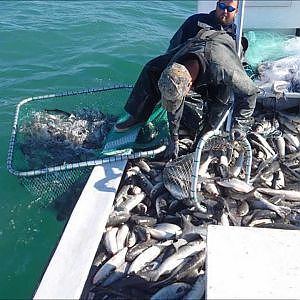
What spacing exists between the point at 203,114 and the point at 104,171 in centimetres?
146

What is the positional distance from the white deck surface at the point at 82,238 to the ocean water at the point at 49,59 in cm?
76

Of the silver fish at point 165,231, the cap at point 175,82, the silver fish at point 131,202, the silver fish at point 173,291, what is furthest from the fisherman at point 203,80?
the silver fish at point 173,291

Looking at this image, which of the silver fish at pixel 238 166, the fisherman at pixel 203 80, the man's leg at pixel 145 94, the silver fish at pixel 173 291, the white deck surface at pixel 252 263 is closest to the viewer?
the white deck surface at pixel 252 263

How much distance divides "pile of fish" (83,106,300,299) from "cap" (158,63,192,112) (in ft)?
2.45

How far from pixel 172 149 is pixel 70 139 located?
1.65 meters

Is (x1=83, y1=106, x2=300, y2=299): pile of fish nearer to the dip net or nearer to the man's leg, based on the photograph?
the dip net

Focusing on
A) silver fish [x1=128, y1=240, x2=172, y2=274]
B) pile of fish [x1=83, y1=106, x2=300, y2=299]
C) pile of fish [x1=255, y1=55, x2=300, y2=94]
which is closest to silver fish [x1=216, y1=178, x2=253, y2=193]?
pile of fish [x1=83, y1=106, x2=300, y2=299]

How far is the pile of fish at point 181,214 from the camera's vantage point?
419 centimetres

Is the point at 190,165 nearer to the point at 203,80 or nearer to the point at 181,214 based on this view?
the point at 181,214

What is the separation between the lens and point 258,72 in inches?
286

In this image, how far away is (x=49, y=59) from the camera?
432 inches

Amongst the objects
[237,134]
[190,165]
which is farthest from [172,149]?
[237,134]

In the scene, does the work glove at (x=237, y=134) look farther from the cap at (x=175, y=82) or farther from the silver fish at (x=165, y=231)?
the silver fish at (x=165, y=231)

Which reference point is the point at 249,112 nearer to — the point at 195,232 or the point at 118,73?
the point at 195,232
